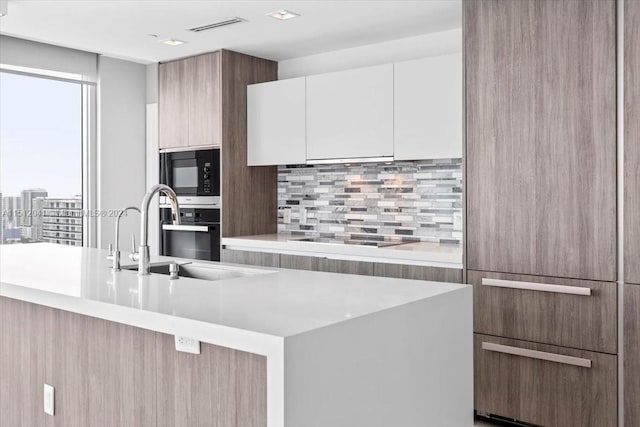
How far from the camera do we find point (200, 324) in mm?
1529

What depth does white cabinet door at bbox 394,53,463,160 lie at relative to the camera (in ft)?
11.8

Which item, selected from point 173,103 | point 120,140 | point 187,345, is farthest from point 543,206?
point 120,140

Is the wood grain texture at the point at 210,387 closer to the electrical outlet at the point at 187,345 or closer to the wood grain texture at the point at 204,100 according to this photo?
the electrical outlet at the point at 187,345

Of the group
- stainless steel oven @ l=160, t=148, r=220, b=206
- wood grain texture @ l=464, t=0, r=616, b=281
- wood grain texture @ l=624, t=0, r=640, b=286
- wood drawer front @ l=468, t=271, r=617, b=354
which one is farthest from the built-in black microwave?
wood grain texture @ l=624, t=0, r=640, b=286

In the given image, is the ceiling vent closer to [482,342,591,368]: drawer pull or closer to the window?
the window

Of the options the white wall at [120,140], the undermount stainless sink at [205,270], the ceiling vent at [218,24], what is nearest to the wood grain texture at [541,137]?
the undermount stainless sink at [205,270]

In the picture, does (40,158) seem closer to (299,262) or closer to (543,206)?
(299,262)

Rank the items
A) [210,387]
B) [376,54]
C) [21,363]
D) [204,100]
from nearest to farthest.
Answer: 1. [210,387]
2. [21,363]
3. [376,54]
4. [204,100]

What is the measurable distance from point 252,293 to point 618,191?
74.0 inches

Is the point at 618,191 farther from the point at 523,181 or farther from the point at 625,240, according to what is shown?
the point at 523,181

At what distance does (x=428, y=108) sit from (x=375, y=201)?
969mm

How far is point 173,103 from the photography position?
5.04m

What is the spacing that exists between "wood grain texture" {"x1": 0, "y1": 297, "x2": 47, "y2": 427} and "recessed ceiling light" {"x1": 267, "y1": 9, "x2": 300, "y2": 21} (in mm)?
2233

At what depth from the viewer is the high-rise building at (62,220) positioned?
16.8ft
